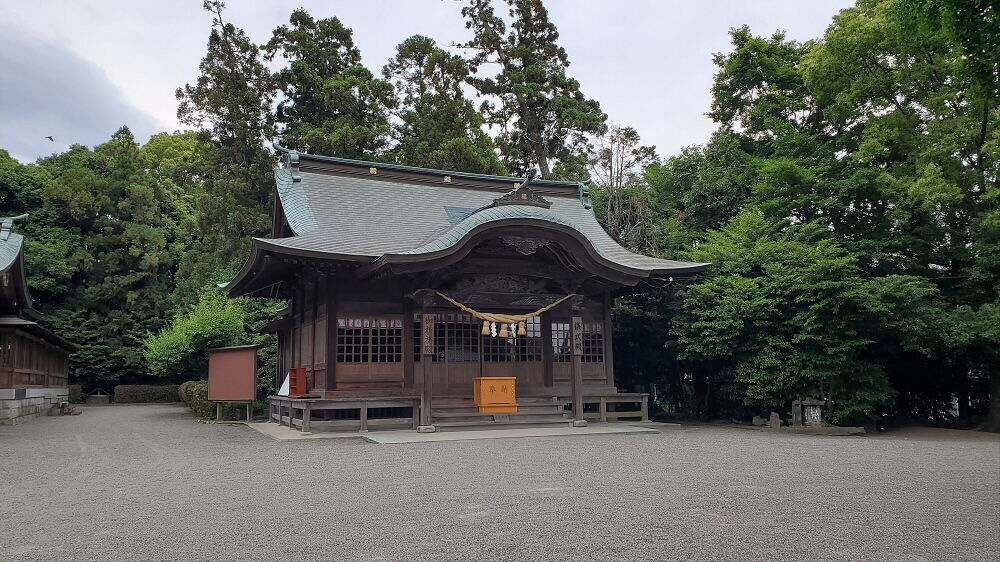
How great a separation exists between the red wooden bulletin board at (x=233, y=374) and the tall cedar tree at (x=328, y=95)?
1327 cm

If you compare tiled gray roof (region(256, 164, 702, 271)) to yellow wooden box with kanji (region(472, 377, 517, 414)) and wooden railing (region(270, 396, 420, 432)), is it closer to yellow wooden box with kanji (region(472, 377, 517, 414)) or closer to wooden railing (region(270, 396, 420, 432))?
wooden railing (region(270, 396, 420, 432))

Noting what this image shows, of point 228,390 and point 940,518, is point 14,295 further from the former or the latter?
point 940,518

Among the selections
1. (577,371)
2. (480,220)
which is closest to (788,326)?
(577,371)

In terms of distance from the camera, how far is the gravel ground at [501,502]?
15.1 feet

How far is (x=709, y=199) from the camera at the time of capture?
21359 mm

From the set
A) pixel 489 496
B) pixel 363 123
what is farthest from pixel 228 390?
pixel 363 123

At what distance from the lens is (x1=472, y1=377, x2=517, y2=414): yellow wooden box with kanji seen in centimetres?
1350

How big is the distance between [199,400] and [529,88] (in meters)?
20.3

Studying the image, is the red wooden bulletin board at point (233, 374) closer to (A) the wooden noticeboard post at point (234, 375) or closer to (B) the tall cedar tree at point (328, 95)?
(A) the wooden noticeboard post at point (234, 375)

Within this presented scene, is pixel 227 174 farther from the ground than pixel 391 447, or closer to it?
farther from the ground

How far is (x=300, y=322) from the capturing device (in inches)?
637

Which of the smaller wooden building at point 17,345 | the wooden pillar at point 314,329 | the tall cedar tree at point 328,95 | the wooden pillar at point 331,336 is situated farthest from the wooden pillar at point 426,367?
the tall cedar tree at point 328,95

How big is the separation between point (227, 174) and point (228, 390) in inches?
597

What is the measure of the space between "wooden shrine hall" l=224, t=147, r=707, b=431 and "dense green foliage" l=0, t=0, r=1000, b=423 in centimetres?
261
